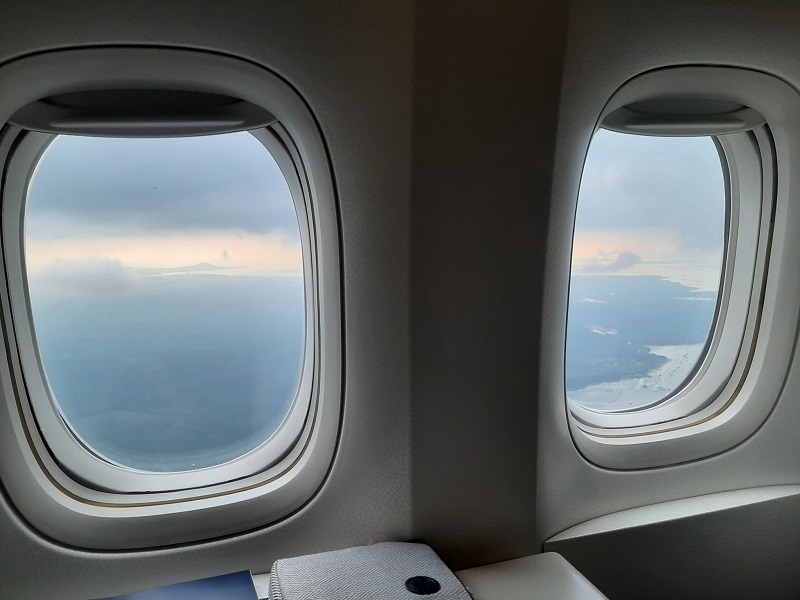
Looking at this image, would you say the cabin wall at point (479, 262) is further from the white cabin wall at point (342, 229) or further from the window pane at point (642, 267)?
the window pane at point (642, 267)

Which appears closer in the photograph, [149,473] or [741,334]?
[149,473]

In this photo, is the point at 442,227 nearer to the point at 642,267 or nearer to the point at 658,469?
the point at 642,267

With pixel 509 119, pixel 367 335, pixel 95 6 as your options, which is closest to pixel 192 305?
pixel 367 335

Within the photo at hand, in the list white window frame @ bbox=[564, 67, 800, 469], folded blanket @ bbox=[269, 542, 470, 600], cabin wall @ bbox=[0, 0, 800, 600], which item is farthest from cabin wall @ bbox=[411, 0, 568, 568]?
white window frame @ bbox=[564, 67, 800, 469]

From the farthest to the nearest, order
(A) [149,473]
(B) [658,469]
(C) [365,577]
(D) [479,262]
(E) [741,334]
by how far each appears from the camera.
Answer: (E) [741,334]
(B) [658,469]
(A) [149,473]
(D) [479,262]
(C) [365,577]

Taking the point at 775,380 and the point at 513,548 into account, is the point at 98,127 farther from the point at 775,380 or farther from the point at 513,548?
the point at 775,380

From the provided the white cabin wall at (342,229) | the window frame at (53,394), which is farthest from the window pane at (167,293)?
the white cabin wall at (342,229)

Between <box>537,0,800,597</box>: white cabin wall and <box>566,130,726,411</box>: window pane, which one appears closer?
<box>537,0,800,597</box>: white cabin wall

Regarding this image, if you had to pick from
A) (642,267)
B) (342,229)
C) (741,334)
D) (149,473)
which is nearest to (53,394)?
(149,473)

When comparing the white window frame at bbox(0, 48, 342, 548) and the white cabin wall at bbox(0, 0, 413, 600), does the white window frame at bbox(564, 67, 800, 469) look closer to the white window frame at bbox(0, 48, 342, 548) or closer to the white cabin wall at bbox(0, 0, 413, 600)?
the white cabin wall at bbox(0, 0, 413, 600)
